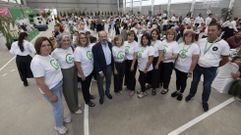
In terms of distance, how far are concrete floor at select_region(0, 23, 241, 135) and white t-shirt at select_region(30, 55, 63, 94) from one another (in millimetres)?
1088

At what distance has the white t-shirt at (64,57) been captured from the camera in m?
2.33

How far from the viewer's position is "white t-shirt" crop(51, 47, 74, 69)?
2.33 metres

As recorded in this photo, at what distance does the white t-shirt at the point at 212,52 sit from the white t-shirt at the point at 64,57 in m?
2.41

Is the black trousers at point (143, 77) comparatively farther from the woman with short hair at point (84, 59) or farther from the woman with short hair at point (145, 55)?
the woman with short hair at point (84, 59)

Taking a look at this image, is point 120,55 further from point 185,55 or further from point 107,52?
point 185,55

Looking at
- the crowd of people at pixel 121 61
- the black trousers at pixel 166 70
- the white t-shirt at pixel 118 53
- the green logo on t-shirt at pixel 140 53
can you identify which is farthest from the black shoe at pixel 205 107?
the white t-shirt at pixel 118 53

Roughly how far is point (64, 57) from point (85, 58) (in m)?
0.42

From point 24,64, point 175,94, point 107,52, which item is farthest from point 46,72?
point 175,94

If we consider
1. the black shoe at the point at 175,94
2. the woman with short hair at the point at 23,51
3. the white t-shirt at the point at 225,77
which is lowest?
the black shoe at the point at 175,94

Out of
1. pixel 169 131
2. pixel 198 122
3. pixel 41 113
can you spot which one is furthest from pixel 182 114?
pixel 41 113

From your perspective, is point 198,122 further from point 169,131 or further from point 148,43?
point 148,43

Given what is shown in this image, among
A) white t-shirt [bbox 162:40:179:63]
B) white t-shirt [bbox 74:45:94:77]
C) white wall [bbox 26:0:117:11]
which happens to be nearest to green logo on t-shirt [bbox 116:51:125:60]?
white t-shirt [bbox 74:45:94:77]

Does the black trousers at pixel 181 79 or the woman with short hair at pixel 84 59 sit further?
the black trousers at pixel 181 79

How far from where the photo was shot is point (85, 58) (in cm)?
270
